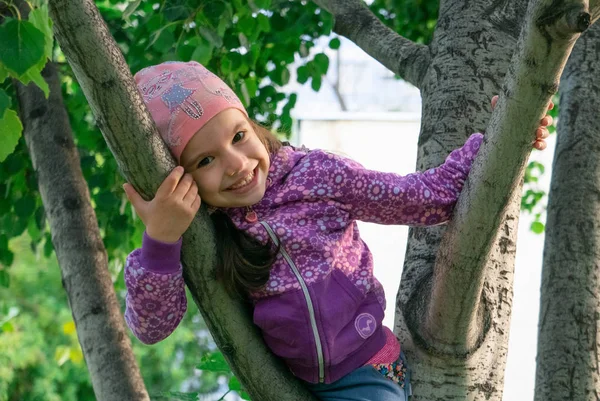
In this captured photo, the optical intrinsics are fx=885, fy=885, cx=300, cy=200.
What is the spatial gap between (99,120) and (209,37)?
4.24ft

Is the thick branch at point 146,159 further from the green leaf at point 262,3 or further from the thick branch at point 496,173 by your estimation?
the green leaf at point 262,3

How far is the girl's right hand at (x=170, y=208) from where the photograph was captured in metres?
1.23

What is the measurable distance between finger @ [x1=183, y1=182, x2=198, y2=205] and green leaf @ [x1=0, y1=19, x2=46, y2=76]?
1.08ft

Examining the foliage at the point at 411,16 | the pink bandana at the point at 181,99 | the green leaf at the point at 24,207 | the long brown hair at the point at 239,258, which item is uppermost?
the pink bandana at the point at 181,99

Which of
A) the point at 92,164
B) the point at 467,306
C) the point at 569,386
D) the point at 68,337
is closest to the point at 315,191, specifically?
the point at 467,306

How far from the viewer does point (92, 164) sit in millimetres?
3076

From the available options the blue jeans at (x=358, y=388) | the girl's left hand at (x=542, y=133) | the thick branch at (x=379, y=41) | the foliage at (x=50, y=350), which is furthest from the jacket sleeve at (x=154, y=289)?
the foliage at (x=50, y=350)

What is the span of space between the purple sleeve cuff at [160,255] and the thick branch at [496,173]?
0.41 metres

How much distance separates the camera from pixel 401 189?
1428 millimetres

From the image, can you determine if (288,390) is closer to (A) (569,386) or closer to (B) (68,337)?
(A) (569,386)

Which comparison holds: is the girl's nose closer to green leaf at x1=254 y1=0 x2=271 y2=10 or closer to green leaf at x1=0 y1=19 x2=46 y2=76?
green leaf at x1=0 y1=19 x2=46 y2=76

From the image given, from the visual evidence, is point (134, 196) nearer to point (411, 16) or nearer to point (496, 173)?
point (496, 173)

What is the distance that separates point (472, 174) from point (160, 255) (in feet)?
1.54

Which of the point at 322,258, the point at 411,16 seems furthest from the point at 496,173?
the point at 411,16
